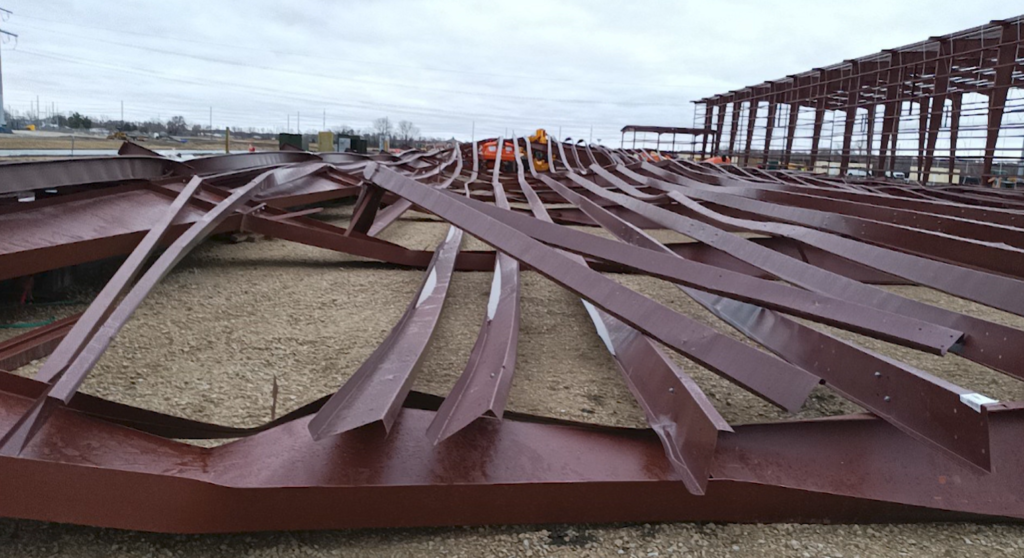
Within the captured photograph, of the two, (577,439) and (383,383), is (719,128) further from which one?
(383,383)

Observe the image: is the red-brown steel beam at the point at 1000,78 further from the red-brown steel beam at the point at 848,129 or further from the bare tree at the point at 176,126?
the bare tree at the point at 176,126

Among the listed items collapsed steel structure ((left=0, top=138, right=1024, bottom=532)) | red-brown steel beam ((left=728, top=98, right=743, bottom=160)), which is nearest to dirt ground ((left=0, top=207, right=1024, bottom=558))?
collapsed steel structure ((left=0, top=138, right=1024, bottom=532))

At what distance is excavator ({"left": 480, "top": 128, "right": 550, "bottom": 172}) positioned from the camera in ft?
49.1

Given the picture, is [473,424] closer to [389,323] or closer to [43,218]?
[389,323]

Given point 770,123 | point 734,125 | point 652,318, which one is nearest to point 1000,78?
point 770,123

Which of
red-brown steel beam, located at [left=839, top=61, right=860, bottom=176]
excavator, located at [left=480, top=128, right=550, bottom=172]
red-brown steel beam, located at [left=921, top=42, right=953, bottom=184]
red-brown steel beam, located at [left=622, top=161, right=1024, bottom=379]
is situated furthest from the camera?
excavator, located at [left=480, top=128, right=550, bottom=172]

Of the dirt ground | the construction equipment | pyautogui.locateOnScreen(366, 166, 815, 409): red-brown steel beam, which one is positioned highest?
the construction equipment

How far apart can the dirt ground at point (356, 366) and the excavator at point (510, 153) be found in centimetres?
934

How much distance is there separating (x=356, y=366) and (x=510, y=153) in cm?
1278

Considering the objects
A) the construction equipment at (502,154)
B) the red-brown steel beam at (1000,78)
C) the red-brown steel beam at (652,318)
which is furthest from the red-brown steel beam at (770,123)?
the red-brown steel beam at (652,318)

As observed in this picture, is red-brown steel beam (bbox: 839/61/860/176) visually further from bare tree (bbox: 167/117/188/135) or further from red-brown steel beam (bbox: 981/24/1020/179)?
bare tree (bbox: 167/117/188/135)

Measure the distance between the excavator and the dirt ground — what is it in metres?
9.34

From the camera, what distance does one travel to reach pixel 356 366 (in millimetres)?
3098

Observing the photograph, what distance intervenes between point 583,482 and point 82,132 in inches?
1248
